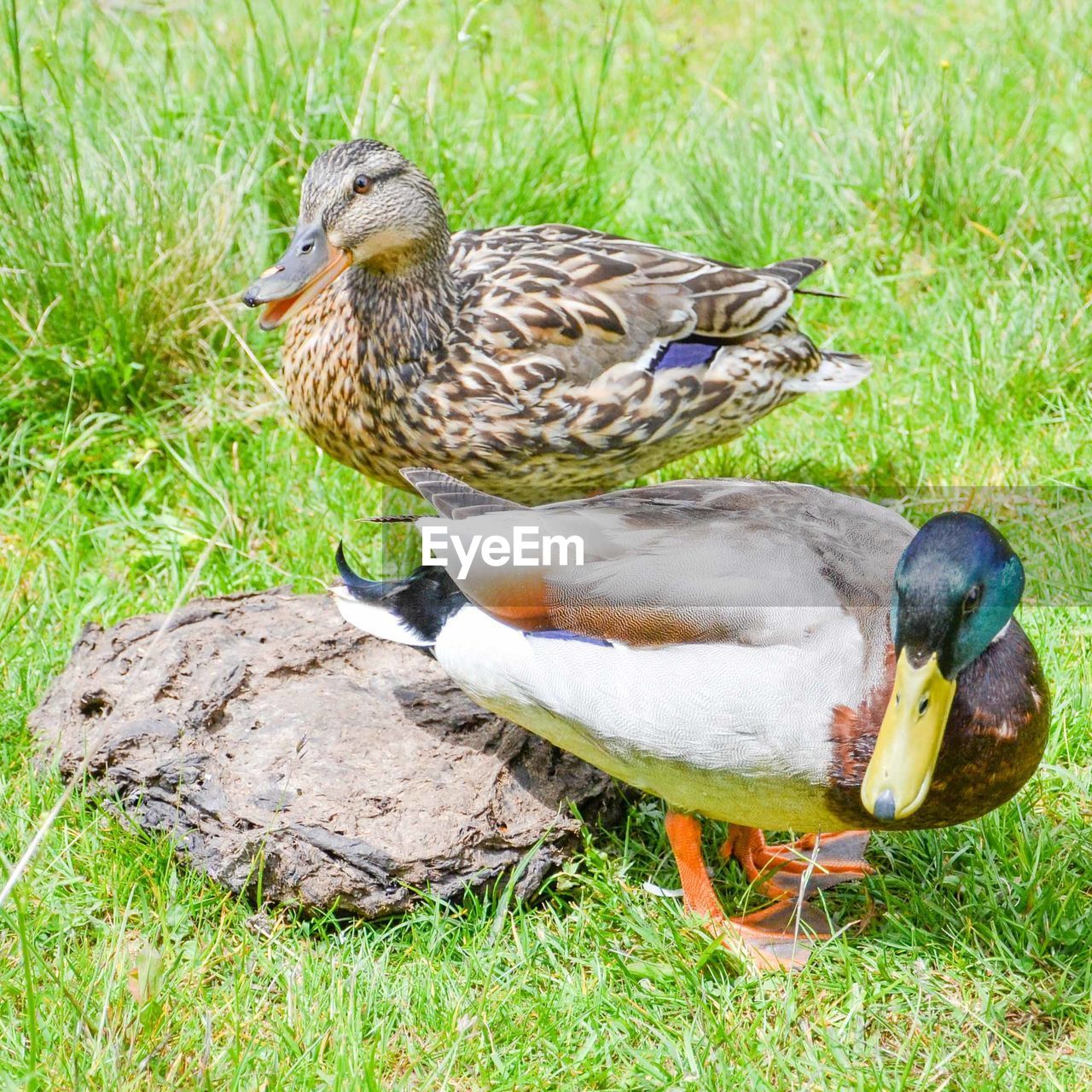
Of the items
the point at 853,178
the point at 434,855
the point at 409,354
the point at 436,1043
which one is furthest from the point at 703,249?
the point at 436,1043

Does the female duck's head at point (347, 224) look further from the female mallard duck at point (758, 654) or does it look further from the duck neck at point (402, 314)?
the female mallard duck at point (758, 654)

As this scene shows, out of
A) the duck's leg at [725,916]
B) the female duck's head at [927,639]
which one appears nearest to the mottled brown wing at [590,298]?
the duck's leg at [725,916]

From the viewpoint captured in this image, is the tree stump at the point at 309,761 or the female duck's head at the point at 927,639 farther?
the tree stump at the point at 309,761

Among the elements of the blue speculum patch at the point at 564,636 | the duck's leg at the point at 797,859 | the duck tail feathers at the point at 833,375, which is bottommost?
the duck's leg at the point at 797,859

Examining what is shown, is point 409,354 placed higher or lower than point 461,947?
higher

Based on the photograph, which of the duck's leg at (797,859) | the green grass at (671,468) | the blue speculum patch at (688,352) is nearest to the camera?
the green grass at (671,468)

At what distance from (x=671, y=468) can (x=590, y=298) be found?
0.97 meters

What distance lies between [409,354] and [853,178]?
2356 mm

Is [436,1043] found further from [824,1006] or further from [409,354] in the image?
[409,354]

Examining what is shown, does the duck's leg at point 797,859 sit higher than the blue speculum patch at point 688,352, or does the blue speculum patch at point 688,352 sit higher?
the blue speculum patch at point 688,352

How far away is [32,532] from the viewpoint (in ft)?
13.7

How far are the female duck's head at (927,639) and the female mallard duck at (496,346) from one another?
138 cm

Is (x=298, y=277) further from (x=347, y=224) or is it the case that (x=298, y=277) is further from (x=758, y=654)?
(x=758, y=654)

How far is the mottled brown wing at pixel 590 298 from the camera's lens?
12.3 ft
